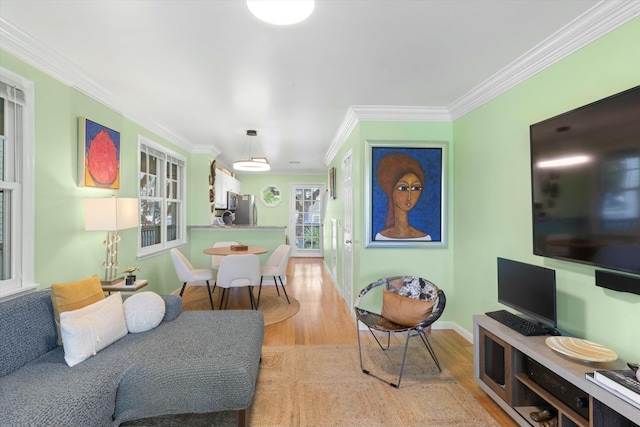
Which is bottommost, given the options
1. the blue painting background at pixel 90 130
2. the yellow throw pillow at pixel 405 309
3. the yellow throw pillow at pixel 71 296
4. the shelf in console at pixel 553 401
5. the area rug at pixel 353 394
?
the area rug at pixel 353 394

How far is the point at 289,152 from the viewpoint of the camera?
19.5 feet

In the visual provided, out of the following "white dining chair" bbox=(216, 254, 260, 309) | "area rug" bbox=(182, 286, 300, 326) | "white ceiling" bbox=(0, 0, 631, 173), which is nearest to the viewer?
"white ceiling" bbox=(0, 0, 631, 173)

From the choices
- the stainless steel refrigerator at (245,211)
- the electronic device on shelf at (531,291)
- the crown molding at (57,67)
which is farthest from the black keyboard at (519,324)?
the stainless steel refrigerator at (245,211)

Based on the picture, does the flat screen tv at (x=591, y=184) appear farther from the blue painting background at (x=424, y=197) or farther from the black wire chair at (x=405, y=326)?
the blue painting background at (x=424, y=197)

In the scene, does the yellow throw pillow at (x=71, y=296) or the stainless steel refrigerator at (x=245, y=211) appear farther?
the stainless steel refrigerator at (x=245, y=211)

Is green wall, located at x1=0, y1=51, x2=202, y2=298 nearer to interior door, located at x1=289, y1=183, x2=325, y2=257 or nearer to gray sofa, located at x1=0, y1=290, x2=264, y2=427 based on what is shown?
gray sofa, located at x1=0, y1=290, x2=264, y2=427

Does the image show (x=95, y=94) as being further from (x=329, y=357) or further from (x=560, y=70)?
(x=560, y=70)

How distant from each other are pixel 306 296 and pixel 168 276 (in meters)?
2.04

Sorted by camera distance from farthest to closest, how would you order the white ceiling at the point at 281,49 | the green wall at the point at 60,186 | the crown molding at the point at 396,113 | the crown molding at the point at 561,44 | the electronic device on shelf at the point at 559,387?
the crown molding at the point at 396,113 < the green wall at the point at 60,186 < the white ceiling at the point at 281,49 < the crown molding at the point at 561,44 < the electronic device on shelf at the point at 559,387

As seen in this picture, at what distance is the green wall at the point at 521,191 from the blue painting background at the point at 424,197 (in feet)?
0.63

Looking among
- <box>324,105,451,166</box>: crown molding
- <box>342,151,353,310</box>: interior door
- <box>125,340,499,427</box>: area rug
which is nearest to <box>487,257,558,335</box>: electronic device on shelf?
<box>125,340,499,427</box>: area rug

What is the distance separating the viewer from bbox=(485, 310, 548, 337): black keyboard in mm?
1953

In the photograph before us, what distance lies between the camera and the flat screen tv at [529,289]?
190cm

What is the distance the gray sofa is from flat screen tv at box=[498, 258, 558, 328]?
5.96 ft
